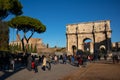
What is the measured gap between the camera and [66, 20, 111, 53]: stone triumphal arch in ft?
151

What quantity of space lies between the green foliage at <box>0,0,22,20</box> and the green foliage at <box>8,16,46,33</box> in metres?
11.6

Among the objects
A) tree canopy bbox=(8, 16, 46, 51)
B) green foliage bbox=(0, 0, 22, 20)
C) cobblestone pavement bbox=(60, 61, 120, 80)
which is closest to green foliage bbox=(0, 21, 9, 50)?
tree canopy bbox=(8, 16, 46, 51)

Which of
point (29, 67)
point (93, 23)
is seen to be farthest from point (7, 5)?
point (93, 23)

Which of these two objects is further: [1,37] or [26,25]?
[1,37]

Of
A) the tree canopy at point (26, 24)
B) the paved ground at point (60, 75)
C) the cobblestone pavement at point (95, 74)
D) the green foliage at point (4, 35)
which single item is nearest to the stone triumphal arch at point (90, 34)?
the tree canopy at point (26, 24)

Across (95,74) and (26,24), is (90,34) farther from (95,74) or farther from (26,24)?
(95,74)

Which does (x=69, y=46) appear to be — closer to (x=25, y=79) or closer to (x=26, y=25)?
(x=26, y=25)

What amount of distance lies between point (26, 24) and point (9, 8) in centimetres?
1493

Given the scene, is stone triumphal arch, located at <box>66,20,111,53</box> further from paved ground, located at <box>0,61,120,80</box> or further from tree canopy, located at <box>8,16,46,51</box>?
paved ground, located at <box>0,61,120,80</box>

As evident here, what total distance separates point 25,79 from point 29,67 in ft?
15.2

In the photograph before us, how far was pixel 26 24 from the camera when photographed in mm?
36125

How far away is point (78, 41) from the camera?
49.6 metres

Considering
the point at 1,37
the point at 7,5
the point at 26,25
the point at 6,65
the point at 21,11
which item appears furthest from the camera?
the point at 1,37

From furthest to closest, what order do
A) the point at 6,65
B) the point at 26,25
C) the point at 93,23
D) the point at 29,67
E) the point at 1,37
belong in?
1. the point at 93,23
2. the point at 1,37
3. the point at 26,25
4. the point at 6,65
5. the point at 29,67
